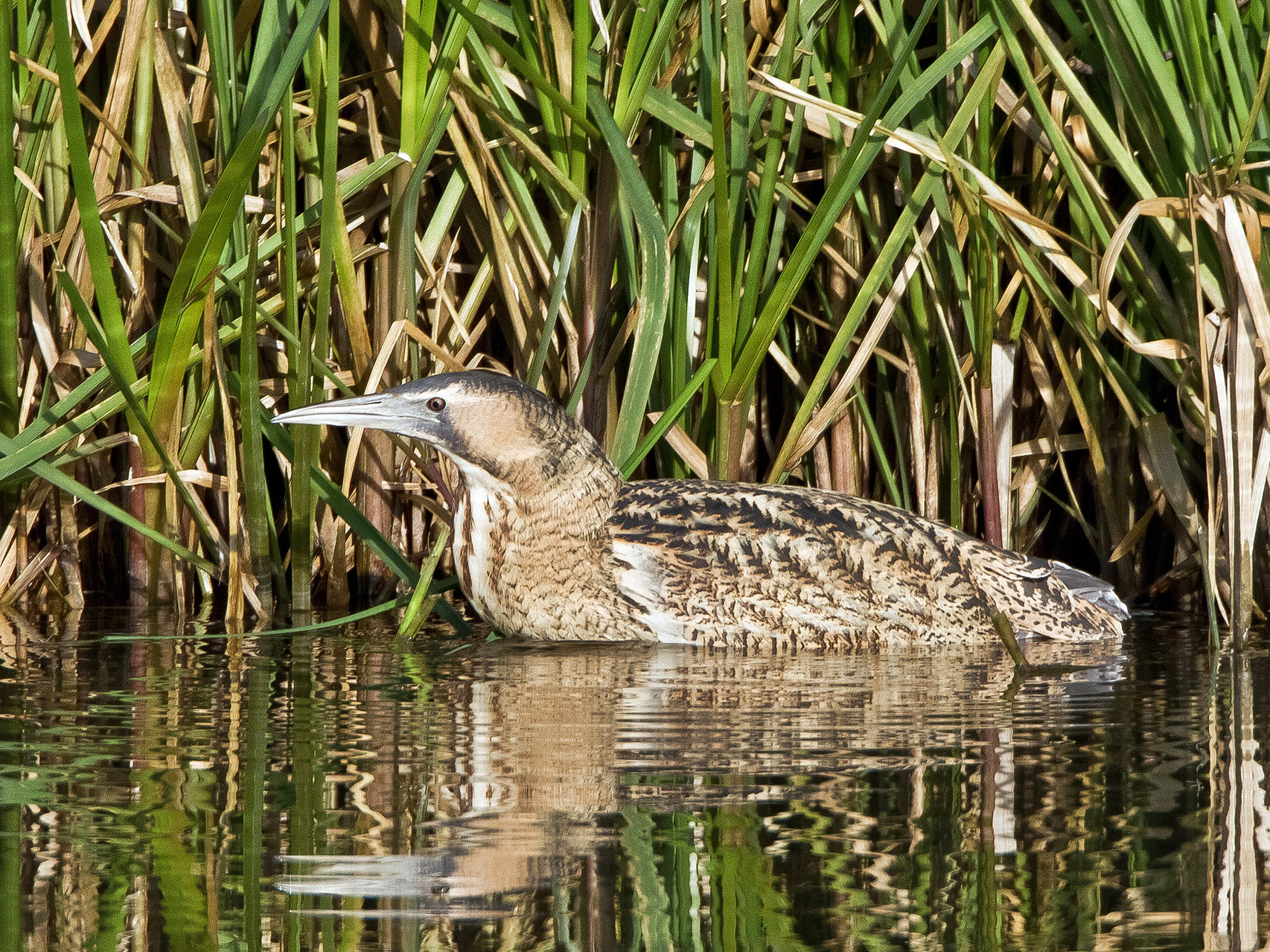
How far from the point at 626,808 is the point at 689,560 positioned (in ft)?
6.93

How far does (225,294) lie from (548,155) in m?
1.09

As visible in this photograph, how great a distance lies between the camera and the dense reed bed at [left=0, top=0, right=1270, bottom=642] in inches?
178

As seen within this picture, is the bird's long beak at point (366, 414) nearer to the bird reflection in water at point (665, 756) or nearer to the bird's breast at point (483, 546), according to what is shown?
the bird's breast at point (483, 546)

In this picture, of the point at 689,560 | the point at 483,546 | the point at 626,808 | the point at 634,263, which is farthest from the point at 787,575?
the point at 626,808

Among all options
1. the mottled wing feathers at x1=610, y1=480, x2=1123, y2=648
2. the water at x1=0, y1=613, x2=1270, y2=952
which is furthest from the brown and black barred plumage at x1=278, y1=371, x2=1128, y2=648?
the water at x1=0, y1=613, x2=1270, y2=952

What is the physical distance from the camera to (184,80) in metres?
4.96

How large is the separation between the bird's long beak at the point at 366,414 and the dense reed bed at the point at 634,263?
0.73ft

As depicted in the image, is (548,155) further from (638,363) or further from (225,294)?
(225,294)

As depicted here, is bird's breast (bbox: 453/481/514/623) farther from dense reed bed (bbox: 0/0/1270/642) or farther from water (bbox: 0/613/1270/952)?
water (bbox: 0/613/1270/952)

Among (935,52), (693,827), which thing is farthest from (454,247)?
(693,827)

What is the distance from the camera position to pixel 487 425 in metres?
4.66

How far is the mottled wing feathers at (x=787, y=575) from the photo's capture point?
15.3ft

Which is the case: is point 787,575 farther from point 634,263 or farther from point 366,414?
point 366,414

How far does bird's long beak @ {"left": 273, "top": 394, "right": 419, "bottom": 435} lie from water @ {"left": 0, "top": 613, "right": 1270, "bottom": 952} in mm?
684
